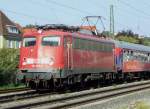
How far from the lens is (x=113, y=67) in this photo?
3147cm

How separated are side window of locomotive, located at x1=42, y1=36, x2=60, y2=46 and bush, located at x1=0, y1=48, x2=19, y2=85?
6.57 meters

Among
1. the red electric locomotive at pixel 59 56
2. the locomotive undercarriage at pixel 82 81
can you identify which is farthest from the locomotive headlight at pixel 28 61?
the locomotive undercarriage at pixel 82 81

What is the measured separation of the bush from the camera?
99.0 feet

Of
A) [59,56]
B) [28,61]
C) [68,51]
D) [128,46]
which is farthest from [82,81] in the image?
[128,46]

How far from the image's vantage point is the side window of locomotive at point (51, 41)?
23.7m

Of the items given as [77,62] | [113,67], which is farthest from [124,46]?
[77,62]

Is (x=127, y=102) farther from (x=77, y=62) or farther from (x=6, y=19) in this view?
(x=6, y=19)

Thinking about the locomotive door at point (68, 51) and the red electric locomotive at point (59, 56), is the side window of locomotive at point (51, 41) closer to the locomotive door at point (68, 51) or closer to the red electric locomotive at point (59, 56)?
the red electric locomotive at point (59, 56)

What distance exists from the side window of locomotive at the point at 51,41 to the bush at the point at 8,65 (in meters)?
6.57

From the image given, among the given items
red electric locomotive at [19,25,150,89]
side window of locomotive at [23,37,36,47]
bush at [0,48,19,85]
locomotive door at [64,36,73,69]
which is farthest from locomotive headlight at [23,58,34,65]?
bush at [0,48,19,85]

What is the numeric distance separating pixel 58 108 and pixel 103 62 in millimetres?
12884

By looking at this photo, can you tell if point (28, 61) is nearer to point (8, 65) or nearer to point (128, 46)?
point (8, 65)

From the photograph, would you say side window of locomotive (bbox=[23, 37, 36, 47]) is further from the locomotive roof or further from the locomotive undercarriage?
the locomotive roof

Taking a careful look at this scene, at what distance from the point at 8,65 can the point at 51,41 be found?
7.45 metres
